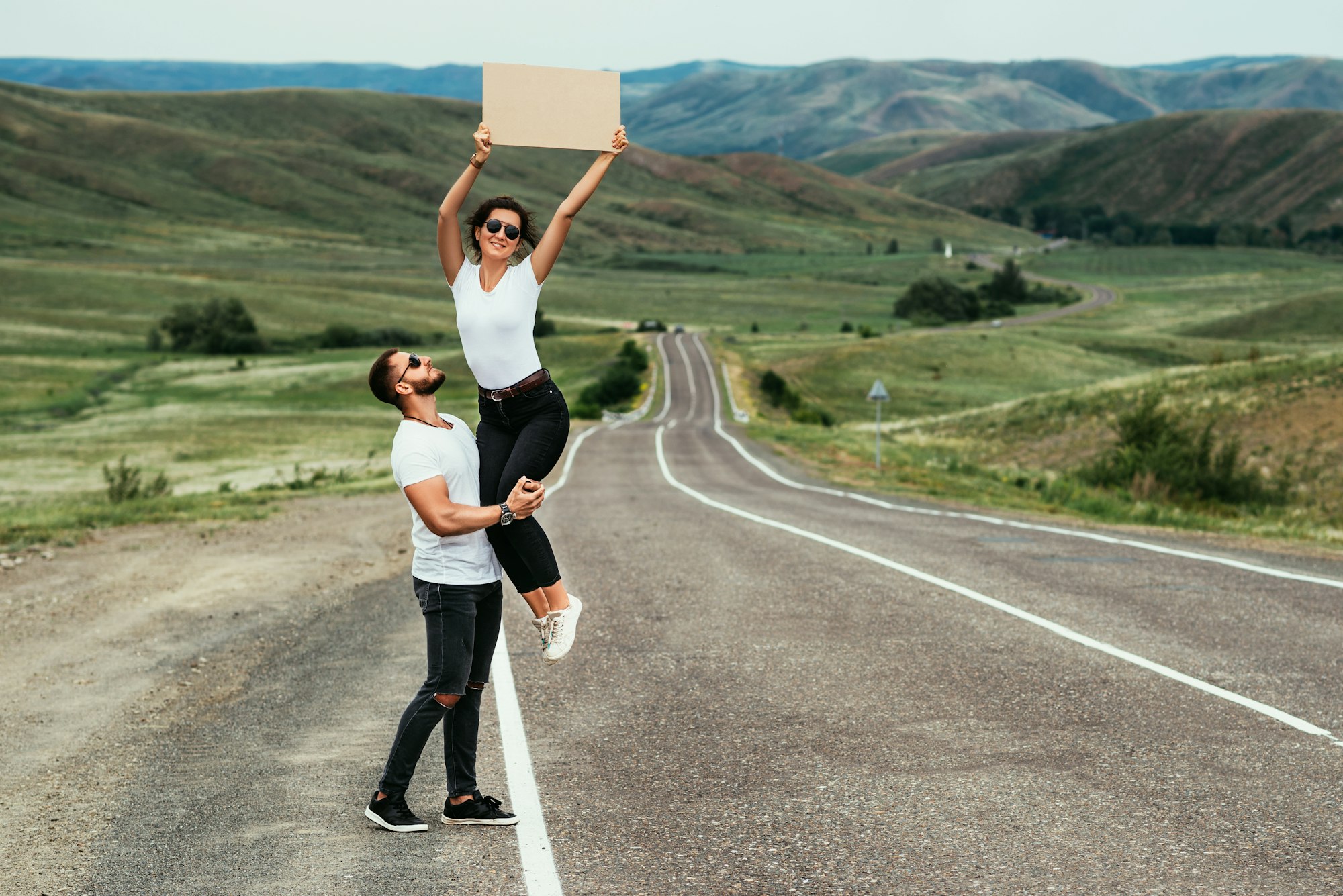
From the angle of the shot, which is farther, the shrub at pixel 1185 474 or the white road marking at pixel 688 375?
the white road marking at pixel 688 375

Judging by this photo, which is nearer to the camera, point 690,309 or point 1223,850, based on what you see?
point 1223,850

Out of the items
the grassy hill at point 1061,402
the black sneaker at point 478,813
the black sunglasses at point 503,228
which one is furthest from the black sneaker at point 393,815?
the grassy hill at point 1061,402

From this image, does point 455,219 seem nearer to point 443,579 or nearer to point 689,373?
point 443,579

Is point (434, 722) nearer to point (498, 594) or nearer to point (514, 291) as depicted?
point (498, 594)

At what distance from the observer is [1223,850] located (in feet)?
16.6

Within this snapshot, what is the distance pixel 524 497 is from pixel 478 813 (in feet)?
5.00

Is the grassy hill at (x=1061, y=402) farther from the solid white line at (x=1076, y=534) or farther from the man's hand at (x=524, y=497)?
the man's hand at (x=524, y=497)

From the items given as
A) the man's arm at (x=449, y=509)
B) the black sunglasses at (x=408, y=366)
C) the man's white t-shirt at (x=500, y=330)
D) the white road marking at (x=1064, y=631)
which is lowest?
the white road marking at (x=1064, y=631)

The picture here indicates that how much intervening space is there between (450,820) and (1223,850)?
3.46 m

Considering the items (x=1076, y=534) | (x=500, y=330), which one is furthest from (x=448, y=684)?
(x=1076, y=534)

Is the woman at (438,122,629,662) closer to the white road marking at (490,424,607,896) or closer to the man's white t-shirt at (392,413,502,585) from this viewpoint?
the man's white t-shirt at (392,413,502,585)

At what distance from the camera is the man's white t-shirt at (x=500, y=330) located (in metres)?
5.58

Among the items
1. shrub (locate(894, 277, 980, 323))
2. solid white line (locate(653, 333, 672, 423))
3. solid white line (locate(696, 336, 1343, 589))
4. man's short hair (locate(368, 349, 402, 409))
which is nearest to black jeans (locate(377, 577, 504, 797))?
man's short hair (locate(368, 349, 402, 409))

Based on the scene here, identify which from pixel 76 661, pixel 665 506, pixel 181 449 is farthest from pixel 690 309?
pixel 76 661
